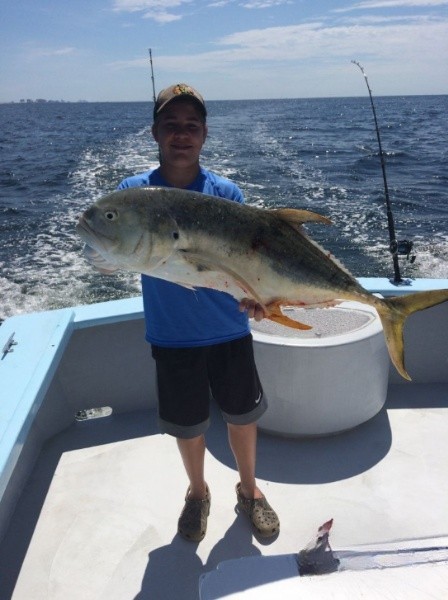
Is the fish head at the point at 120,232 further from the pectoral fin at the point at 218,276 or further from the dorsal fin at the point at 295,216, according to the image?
the dorsal fin at the point at 295,216

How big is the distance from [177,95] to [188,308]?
0.89 metres

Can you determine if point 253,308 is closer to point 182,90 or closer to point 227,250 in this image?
point 227,250

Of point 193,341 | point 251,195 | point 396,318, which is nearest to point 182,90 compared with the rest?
point 193,341

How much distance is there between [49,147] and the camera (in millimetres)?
29453

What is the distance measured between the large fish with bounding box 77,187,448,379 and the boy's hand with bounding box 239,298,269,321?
0.02 meters

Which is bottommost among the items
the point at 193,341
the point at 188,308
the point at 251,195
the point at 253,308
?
the point at 251,195

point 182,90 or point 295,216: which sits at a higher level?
point 182,90

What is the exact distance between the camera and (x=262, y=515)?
2572mm

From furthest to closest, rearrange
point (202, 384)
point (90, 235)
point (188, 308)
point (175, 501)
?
point (175, 501), point (202, 384), point (188, 308), point (90, 235)

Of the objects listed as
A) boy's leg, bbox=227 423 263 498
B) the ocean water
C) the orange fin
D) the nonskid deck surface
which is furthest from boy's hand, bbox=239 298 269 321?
the ocean water

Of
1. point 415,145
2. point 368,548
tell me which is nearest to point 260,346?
point 368,548

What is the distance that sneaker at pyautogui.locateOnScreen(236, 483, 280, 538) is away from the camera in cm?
254

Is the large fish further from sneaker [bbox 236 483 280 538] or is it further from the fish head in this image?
sneaker [bbox 236 483 280 538]

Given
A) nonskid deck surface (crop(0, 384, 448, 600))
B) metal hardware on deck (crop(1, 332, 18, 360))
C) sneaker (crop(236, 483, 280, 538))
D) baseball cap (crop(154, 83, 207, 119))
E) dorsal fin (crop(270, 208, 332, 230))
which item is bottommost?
nonskid deck surface (crop(0, 384, 448, 600))
